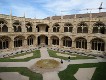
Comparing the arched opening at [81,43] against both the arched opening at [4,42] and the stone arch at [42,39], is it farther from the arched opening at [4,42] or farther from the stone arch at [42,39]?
the arched opening at [4,42]

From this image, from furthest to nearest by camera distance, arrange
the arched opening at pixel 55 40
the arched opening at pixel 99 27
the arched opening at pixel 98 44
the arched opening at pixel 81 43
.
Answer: the arched opening at pixel 55 40 → the arched opening at pixel 81 43 → the arched opening at pixel 98 44 → the arched opening at pixel 99 27

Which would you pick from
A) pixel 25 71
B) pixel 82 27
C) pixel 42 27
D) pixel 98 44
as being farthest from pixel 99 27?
pixel 25 71

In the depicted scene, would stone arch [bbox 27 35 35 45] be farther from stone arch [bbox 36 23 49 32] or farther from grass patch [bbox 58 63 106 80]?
grass patch [bbox 58 63 106 80]

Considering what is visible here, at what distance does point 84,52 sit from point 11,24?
2218 centimetres

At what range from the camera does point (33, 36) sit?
47.9 metres

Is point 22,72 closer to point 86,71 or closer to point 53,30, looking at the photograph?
point 86,71

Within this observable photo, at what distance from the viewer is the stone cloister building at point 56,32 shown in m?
38.1

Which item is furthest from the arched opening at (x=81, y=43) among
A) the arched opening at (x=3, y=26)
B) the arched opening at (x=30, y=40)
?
the arched opening at (x=3, y=26)

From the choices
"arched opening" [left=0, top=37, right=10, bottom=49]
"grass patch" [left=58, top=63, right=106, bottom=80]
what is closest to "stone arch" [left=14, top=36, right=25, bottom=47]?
"arched opening" [left=0, top=37, right=10, bottom=49]

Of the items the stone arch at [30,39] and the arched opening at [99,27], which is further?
the stone arch at [30,39]

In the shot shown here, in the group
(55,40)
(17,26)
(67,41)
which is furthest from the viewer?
(55,40)

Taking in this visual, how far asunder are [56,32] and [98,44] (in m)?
14.1

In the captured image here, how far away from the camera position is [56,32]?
45.9 metres

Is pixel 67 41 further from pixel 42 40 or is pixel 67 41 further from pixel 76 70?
pixel 76 70
